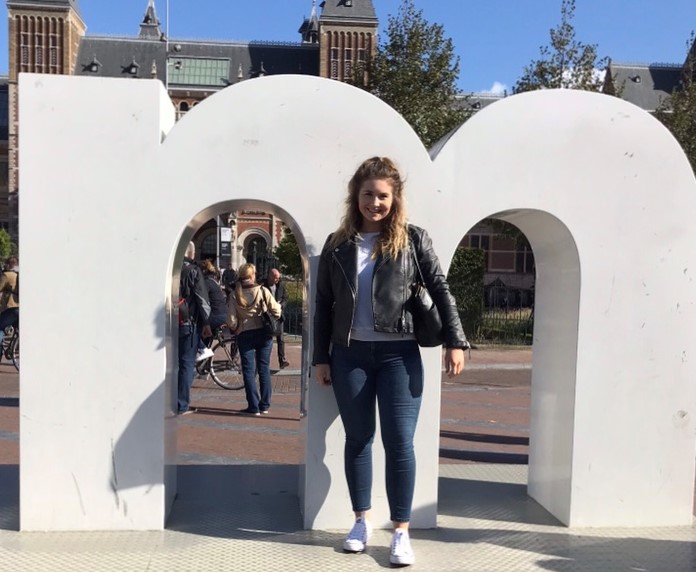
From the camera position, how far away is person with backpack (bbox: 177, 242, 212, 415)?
7457mm

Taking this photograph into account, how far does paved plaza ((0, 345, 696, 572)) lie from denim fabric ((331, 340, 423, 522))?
43 centimetres

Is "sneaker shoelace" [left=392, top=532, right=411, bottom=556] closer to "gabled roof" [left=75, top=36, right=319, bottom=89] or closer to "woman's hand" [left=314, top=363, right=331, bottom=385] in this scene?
"woman's hand" [left=314, top=363, right=331, bottom=385]

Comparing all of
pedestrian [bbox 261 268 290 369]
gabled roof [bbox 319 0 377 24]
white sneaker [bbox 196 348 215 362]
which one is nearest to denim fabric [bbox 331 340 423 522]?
white sneaker [bbox 196 348 215 362]

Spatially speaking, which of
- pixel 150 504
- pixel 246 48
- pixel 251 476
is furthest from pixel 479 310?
pixel 246 48

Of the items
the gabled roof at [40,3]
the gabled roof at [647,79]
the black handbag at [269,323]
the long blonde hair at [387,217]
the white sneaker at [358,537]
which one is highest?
the gabled roof at [40,3]

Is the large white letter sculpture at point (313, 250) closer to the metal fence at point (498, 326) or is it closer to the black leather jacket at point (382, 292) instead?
the black leather jacket at point (382, 292)

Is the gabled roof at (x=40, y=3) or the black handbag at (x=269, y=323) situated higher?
the gabled roof at (x=40, y=3)

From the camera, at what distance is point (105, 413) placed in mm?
3965

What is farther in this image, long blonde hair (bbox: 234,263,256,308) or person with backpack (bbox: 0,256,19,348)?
person with backpack (bbox: 0,256,19,348)

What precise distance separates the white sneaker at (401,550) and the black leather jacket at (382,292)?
972 mm

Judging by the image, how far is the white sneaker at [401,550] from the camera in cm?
361

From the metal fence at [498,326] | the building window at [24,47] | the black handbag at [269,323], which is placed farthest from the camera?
the building window at [24,47]

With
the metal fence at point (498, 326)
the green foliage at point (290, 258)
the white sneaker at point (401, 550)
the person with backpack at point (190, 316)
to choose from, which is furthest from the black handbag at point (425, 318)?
the green foliage at point (290, 258)

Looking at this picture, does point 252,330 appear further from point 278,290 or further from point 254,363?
point 278,290
